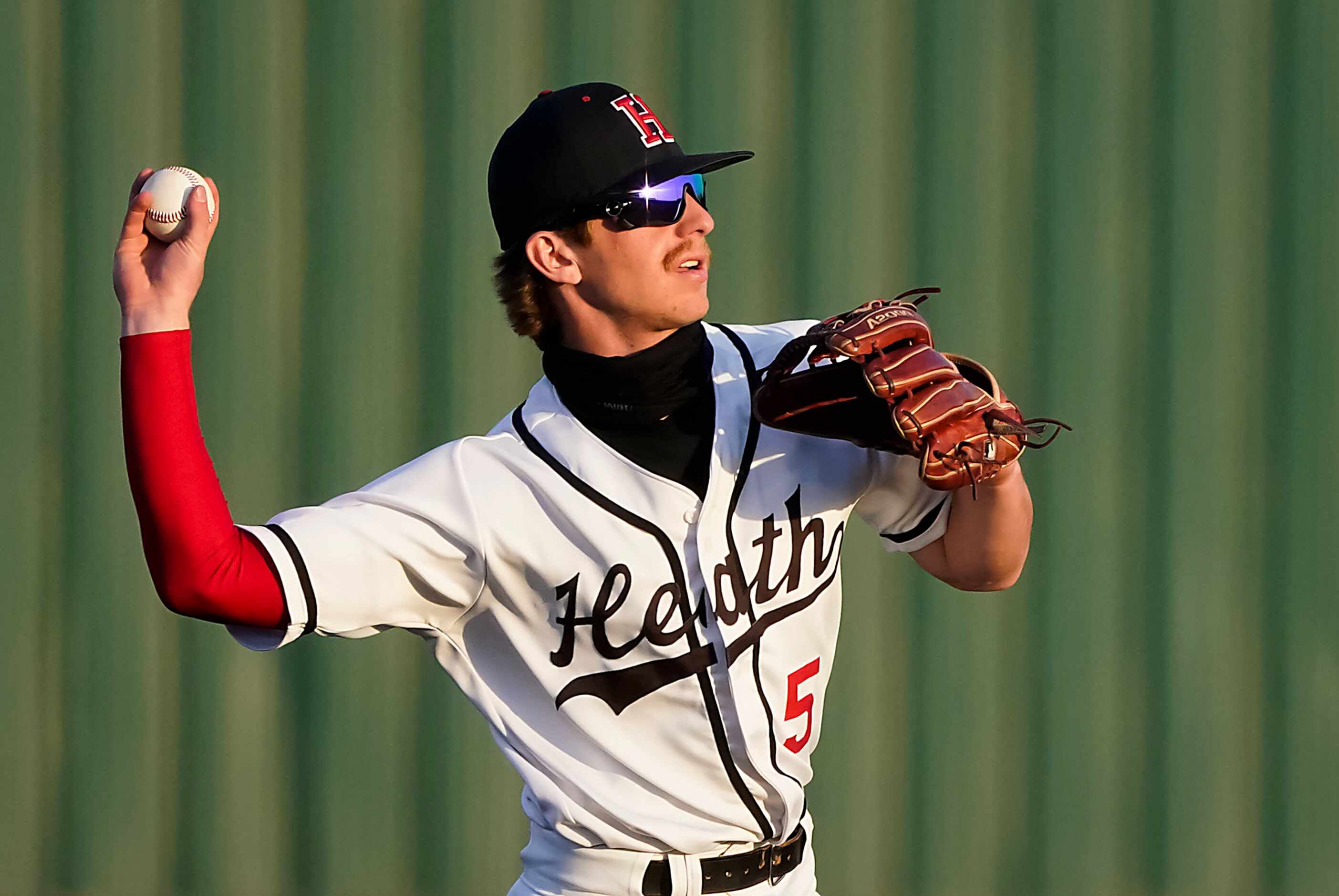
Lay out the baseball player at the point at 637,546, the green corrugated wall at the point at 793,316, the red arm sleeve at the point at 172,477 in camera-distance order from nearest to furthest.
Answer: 1. the red arm sleeve at the point at 172,477
2. the baseball player at the point at 637,546
3. the green corrugated wall at the point at 793,316

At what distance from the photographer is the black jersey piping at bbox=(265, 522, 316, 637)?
1.54 m

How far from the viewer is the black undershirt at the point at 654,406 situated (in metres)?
1.69

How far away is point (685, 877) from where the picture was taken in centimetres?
167

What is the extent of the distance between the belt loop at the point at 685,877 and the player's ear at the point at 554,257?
29.7 inches

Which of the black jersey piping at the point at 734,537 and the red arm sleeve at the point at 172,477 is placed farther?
the black jersey piping at the point at 734,537

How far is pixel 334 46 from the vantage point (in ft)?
10.2

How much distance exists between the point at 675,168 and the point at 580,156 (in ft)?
0.40

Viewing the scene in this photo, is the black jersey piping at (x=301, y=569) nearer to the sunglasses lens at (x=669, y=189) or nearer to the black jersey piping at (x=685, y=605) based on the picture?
the black jersey piping at (x=685, y=605)

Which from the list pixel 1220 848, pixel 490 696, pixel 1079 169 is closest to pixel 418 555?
pixel 490 696

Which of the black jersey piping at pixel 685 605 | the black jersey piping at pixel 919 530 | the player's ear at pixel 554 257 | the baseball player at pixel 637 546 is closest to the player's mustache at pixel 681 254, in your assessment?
the baseball player at pixel 637 546

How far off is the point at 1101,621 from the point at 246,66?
7.74ft

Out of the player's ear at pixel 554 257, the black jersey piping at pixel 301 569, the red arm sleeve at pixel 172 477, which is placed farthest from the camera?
the player's ear at pixel 554 257

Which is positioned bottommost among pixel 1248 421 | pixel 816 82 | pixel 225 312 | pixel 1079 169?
pixel 1248 421

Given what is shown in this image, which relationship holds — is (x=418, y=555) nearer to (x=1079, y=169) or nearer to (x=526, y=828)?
(x=526, y=828)
